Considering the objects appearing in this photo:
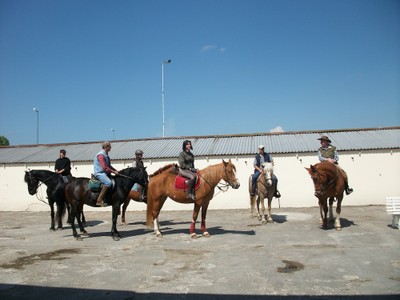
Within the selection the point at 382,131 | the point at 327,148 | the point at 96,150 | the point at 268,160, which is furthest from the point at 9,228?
the point at 382,131

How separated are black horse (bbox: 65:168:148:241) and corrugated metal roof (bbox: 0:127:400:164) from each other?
823 centimetres

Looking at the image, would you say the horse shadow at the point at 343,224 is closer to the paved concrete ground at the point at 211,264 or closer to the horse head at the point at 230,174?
the paved concrete ground at the point at 211,264

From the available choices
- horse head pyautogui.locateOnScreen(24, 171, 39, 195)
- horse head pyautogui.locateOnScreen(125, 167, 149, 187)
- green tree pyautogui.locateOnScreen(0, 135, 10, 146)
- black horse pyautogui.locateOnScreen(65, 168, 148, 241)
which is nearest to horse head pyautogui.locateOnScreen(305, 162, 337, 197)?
horse head pyautogui.locateOnScreen(125, 167, 149, 187)

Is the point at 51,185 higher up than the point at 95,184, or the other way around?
the point at 95,184

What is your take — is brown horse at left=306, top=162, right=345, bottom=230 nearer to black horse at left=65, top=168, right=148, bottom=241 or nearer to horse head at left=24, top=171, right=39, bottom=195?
black horse at left=65, top=168, right=148, bottom=241

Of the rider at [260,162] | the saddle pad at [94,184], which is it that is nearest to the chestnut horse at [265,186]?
the rider at [260,162]

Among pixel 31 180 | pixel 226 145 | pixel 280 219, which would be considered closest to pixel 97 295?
pixel 31 180

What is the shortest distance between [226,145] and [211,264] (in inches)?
518

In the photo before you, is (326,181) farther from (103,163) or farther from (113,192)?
(103,163)

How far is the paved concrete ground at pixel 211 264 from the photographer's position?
4.72 m

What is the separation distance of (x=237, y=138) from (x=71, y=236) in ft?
42.7

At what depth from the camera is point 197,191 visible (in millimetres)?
8969

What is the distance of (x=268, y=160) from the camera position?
38.1 feet

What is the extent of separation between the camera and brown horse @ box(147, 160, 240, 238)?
8.81 metres
